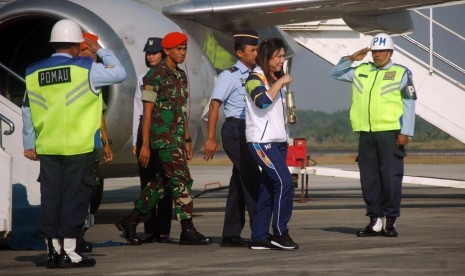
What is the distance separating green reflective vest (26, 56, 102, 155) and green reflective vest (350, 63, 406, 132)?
362cm

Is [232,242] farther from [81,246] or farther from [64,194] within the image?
[64,194]

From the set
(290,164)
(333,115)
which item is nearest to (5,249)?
(290,164)

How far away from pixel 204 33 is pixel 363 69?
124 inches

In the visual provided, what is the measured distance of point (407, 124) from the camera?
12.0 meters

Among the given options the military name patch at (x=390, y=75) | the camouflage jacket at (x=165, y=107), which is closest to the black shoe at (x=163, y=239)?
the camouflage jacket at (x=165, y=107)

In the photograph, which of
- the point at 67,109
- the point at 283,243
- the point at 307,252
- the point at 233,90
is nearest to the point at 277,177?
the point at 283,243

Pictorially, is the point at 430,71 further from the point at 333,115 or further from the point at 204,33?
the point at 333,115

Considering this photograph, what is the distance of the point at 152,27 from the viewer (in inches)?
540

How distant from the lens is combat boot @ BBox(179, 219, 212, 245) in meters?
11.2

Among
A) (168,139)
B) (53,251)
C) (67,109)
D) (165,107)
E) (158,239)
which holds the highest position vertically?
(67,109)

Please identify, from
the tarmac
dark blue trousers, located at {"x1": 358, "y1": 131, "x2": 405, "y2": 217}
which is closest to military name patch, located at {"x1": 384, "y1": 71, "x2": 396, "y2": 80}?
dark blue trousers, located at {"x1": 358, "y1": 131, "x2": 405, "y2": 217}

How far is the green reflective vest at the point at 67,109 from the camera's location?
929 centimetres

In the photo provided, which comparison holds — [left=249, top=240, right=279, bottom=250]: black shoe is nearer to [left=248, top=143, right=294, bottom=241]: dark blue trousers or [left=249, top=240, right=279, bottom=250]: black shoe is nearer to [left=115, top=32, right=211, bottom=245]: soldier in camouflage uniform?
[left=248, top=143, right=294, bottom=241]: dark blue trousers

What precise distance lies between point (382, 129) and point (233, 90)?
1.75 m
